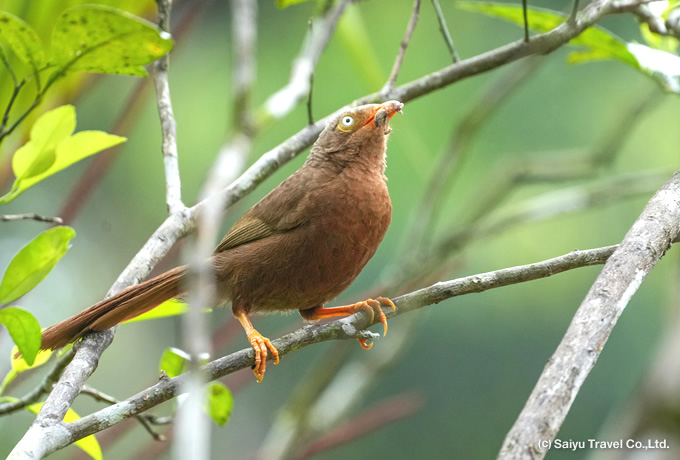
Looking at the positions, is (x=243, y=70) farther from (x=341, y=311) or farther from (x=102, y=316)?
(x=341, y=311)

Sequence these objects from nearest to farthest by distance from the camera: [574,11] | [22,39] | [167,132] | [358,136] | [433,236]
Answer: [22,39] < [574,11] < [167,132] < [358,136] < [433,236]

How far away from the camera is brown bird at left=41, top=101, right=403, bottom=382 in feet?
10.0

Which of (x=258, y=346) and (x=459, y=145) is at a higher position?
(x=459, y=145)

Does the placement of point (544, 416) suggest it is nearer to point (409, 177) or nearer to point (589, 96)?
point (409, 177)

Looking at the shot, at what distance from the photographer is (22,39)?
208 cm

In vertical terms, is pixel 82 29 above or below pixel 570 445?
above

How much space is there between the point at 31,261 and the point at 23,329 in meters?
0.19

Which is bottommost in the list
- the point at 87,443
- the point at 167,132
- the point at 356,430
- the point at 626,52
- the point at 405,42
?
the point at 356,430

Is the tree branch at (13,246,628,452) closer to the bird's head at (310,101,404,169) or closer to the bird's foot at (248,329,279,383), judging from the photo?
the bird's foot at (248,329,279,383)

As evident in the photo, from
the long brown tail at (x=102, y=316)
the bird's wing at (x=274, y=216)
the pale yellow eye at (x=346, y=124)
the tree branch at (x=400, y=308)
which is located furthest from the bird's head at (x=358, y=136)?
the tree branch at (x=400, y=308)

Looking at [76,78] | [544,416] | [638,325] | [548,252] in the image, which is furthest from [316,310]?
[638,325]

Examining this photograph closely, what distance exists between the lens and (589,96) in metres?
8.26

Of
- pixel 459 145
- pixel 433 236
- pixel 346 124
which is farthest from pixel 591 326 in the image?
pixel 433 236

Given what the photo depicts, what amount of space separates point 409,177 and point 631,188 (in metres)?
3.87
